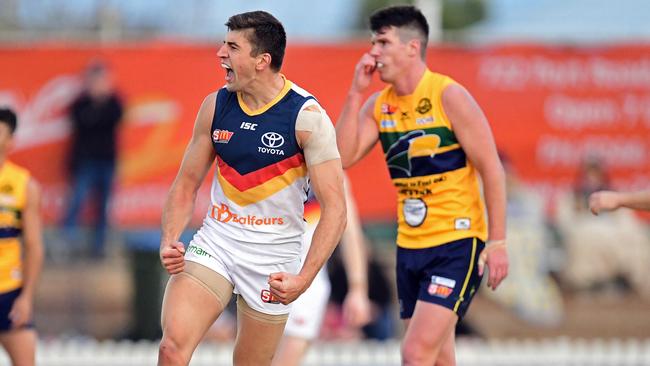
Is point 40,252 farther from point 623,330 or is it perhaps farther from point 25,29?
point 623,330

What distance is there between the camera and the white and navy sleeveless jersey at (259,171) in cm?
575

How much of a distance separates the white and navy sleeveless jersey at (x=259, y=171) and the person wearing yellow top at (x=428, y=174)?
0.98 metres

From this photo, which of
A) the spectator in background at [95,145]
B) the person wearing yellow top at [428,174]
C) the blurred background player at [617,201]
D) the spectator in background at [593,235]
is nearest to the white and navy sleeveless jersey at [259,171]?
the person wearing yellow top at [428,174]

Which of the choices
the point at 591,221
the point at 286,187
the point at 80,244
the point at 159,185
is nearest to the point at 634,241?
the point at 591,221

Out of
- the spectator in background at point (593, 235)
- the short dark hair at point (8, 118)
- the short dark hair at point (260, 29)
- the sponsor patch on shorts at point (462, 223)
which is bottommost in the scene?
the spectator in background at point (593, 235)

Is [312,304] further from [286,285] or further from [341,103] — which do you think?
[341,103]

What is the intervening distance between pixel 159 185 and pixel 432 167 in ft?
22.6

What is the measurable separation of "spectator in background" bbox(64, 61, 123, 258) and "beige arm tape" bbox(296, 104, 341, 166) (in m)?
7.59

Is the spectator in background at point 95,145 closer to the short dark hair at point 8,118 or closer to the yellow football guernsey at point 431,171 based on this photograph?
the short dark hair at point 8,118

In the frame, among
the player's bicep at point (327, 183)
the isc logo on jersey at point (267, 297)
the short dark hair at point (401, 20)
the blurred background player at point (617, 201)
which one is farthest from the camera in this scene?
the short dark hair at point (401, 20)

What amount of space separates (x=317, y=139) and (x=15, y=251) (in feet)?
9.55

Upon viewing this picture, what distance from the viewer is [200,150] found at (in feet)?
19.4

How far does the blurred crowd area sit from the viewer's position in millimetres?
13008

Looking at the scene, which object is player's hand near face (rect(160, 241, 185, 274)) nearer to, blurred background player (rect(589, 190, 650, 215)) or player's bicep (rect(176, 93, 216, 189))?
player's bicep (rect(176, 93, 216, 189))
